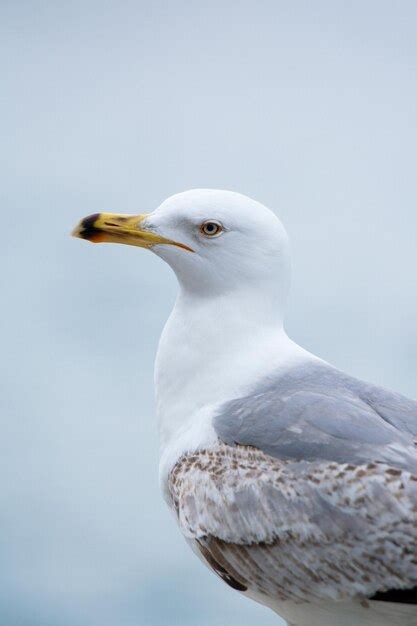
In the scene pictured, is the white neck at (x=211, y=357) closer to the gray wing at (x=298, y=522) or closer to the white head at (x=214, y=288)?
the white head at (x=214, y=288)

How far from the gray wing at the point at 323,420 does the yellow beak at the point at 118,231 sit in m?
0.55

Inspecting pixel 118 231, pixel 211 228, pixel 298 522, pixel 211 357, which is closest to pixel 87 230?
pixel 118 231

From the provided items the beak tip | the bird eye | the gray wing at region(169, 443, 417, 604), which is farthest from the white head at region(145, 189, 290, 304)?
the gray wing at region(169, 443, 417, 604)

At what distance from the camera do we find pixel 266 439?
192 inches

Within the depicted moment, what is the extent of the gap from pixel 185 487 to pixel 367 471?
0.61m

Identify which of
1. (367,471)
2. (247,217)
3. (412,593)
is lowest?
(412,593)

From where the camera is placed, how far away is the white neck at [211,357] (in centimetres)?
513

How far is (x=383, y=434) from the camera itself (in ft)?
15.7

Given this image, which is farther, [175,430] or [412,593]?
[175,430]

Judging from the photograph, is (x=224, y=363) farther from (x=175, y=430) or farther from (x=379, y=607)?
(x=379, y=607)

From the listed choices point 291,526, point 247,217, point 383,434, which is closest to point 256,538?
point 291,526

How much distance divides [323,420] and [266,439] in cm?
18

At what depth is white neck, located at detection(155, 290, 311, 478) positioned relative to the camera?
5129 mm

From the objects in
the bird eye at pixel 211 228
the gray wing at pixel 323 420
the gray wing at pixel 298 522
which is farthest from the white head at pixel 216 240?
the gray wing at pixel 298 522
